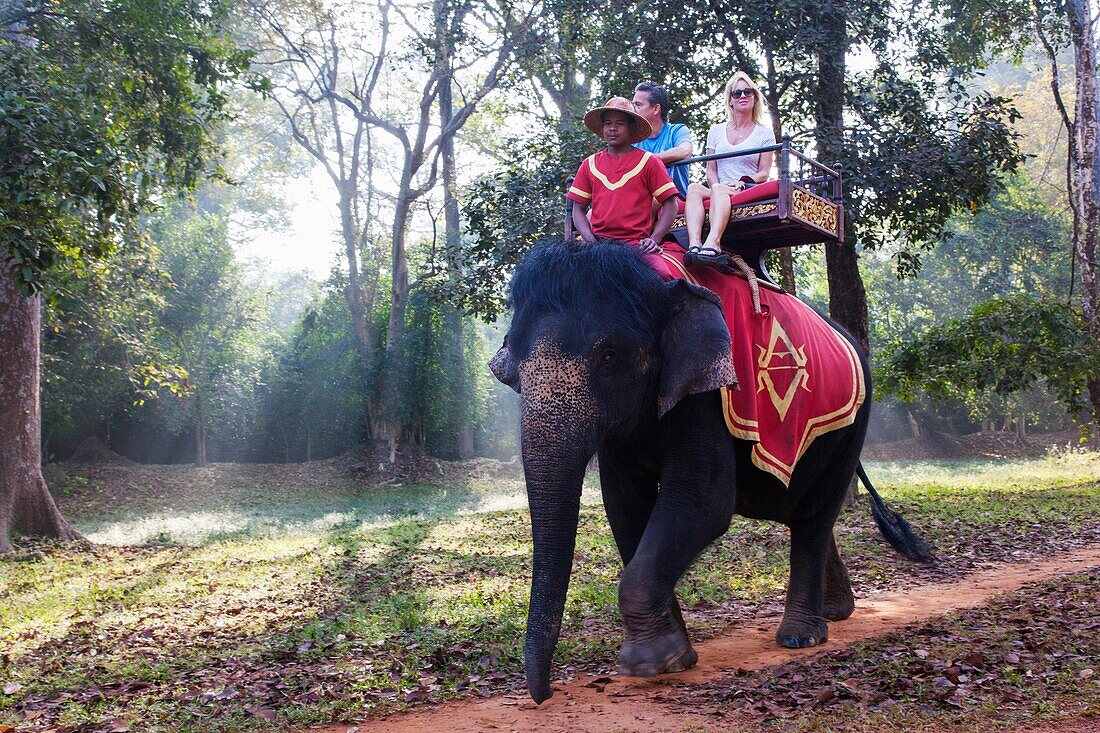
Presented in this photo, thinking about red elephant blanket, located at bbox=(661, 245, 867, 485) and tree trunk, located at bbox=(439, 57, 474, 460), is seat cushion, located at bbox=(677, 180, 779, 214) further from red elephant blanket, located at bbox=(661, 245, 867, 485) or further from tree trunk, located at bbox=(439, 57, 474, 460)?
tree trunk, located at bbox=(439, 57, 474, 460)

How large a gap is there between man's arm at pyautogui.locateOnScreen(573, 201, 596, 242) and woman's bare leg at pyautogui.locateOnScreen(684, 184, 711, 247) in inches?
24.5

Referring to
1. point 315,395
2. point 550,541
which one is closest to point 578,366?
point 550,541

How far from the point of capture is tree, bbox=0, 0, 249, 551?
9.40 meters

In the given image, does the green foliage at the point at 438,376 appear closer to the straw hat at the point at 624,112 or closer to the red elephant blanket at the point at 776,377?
the red elephant blanket at the point at 776,377

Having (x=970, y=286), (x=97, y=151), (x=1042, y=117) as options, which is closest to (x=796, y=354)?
(x=97, y=151)

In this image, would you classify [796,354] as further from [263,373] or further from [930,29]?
[263,373]

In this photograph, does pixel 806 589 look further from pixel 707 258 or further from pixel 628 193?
pixel 628 193

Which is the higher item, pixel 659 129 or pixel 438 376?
pixel 659 129

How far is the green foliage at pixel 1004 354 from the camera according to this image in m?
14.8

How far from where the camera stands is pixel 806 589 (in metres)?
6.63

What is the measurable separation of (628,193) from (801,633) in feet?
9.94

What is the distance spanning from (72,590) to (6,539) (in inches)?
139

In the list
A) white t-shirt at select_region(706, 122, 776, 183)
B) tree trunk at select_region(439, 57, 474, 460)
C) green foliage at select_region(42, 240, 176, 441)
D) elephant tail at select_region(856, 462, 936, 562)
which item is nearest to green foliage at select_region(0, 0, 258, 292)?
green foliage at select_region(42, 240, 176, 441)

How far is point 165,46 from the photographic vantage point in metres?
13.0
